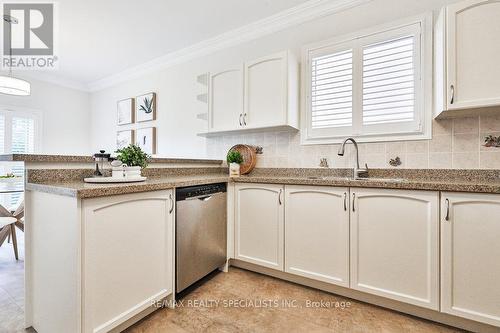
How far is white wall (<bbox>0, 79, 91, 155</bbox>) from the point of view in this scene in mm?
3852

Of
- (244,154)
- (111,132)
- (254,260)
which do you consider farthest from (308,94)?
(111,132)

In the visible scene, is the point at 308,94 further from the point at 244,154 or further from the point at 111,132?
the point at 111,132

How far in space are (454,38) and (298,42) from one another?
50.4 inches

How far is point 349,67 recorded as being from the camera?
204 centimetres

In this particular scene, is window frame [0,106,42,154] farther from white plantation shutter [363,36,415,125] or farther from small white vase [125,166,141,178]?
white plantation shutter [363,36,415,125]

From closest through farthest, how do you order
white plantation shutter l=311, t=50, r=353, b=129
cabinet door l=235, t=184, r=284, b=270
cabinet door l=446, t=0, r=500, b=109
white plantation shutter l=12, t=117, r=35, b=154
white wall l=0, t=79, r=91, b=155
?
cabinet door l=446, t=0, r=500, b=109, cabinet door l=235, t=184, r=284, b=270, white plantation shutter l=311, t=50, r=353, b=129, white plantation shutter l=12, t=117, r=35, b=154, white wall l=0, t=79, r=91, b=155

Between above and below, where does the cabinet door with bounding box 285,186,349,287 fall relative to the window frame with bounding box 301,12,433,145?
below

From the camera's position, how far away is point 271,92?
216 centimetres

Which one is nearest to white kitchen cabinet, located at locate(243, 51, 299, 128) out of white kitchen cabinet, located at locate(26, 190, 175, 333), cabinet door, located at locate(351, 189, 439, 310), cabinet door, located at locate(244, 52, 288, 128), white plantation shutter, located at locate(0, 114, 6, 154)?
cabinet door, located at locate(244, 52, 288, 128)

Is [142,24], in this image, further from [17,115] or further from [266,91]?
[17,115]

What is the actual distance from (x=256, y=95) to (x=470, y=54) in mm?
1508

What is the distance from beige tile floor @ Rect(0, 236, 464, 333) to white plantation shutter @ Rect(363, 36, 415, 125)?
4.67 ft

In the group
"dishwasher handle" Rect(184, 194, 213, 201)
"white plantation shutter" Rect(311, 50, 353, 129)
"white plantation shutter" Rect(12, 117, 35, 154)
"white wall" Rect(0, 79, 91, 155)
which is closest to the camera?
"dishwasher handle" Rect(184, 194, 213, 201)


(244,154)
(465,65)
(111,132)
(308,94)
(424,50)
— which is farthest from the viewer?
(111,132)
